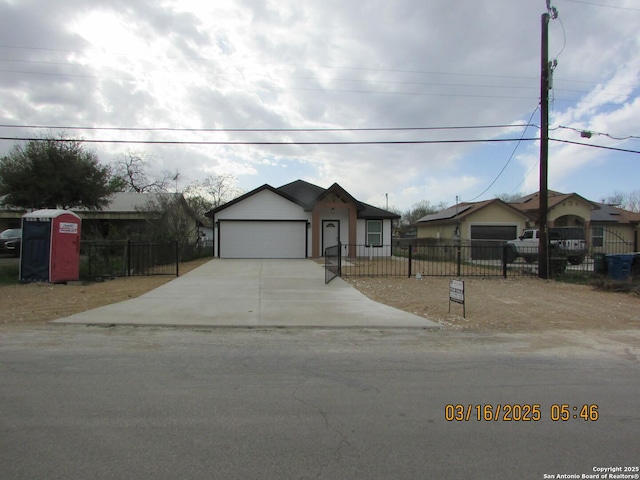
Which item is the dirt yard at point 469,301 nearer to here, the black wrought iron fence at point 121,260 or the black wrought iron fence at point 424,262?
the black wrought iron fence at point 121,260

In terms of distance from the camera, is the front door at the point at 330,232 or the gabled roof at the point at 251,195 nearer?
the gabled roof at the point at 251,195

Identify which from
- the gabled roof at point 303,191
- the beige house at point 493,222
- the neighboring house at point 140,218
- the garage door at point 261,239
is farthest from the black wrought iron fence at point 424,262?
the neighboring house at point 140,218

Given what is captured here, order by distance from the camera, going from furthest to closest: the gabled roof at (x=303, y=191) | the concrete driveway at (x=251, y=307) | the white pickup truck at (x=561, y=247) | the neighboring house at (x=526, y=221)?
the neighboring house at (x=526, y=221), the gabled roof at (x=303, y=191), the white pickup truck at (x=561, y=247), the concrete driveway at (x=251, y=307)

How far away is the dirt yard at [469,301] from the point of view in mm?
7871

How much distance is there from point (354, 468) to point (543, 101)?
15.8m

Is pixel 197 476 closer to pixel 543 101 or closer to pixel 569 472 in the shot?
pixel 569 472

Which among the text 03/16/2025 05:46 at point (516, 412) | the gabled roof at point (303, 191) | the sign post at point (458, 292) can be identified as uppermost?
the gabled roof at point (303, 191)

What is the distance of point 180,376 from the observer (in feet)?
15.2

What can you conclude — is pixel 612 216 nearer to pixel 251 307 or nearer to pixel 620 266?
pixel 620 266

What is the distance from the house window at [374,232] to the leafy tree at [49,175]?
49.0 ft

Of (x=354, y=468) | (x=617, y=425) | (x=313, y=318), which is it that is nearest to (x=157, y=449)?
(x=354, y=468)

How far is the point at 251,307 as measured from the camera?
353 inches

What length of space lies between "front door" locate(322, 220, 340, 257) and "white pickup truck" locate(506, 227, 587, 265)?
31.6 feet

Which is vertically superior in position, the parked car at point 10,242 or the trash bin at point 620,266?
the parked car at point 10,242
